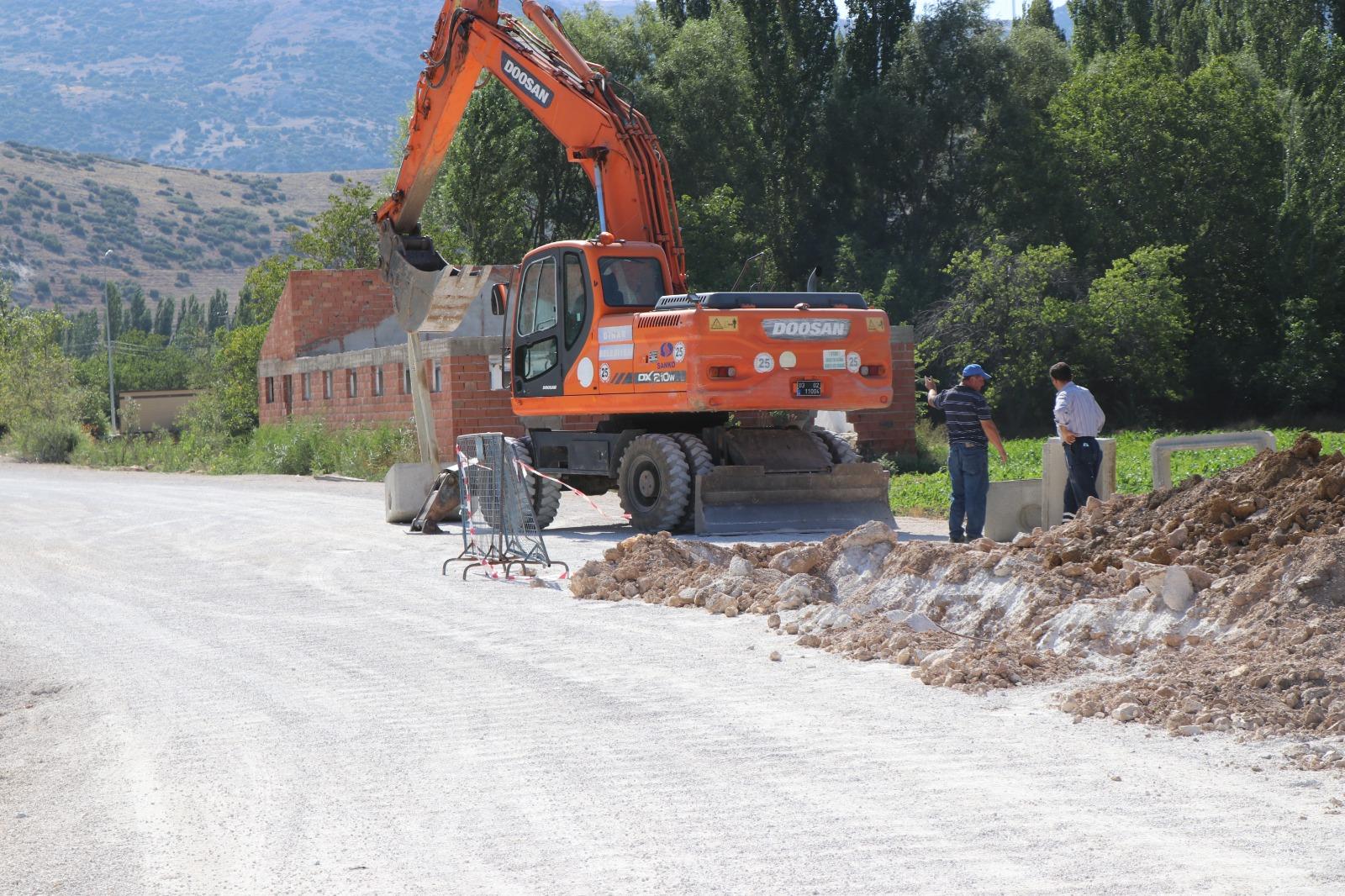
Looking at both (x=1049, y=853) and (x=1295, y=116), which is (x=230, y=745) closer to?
(x=1049, y=853)

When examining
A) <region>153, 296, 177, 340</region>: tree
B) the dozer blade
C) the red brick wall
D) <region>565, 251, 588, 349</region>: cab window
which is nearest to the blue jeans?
the dozer blade

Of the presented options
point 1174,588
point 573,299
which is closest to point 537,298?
point 573,299

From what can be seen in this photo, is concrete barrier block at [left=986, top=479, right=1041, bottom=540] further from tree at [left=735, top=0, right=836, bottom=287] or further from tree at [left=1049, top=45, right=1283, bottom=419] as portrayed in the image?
tree at [left=735, top=0, right=836, bottom=287]

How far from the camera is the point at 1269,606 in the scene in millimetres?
8469

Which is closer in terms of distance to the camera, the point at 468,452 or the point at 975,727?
the point at 975,727

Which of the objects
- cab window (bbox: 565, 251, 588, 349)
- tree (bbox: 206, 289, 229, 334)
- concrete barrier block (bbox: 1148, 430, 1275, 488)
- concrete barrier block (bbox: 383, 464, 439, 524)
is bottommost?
concrete barrier block (bbox: 383, 464, 439, 524)

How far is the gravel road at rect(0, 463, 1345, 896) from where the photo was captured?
541 centimetres

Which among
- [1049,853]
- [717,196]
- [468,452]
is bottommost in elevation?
[1049,853]

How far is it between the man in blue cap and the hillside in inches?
5654

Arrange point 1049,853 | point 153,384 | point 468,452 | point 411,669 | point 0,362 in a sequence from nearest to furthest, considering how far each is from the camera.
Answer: point 1049,853 < point 411,669 < point 468,452 < point 0,362 < point 153,384

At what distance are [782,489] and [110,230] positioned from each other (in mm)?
164896

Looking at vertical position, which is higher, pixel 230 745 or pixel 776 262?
pixel 776 262

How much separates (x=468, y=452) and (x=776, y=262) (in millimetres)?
36755

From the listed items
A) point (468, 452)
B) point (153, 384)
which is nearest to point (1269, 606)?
point (468, 452)
